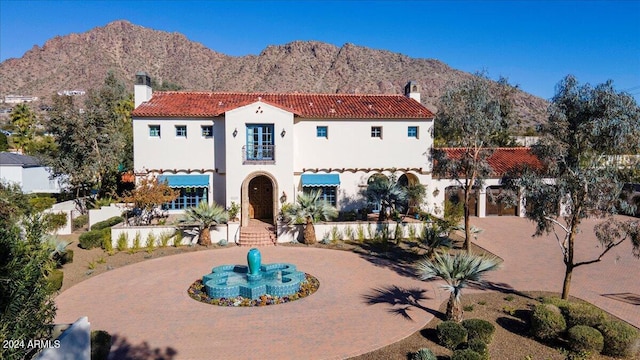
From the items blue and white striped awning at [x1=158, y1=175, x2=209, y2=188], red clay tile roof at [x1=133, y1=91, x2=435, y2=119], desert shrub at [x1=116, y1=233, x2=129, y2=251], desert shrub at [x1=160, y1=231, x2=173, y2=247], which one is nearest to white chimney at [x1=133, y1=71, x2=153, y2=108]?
red clay tile roof at [x1=133, y1=91, x2=435, y2=119]

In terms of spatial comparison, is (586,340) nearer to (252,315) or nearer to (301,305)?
(301,305)

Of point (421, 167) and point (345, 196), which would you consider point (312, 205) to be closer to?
point (345, 196)

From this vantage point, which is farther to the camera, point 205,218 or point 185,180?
point 185,180

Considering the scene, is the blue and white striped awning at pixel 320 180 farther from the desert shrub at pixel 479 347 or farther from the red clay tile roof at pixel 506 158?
the desert shrub at pixel 479 347

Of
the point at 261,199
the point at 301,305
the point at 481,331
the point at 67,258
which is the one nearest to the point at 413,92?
the point at 261,199

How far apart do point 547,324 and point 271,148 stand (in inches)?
889

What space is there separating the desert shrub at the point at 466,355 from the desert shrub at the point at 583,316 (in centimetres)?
468

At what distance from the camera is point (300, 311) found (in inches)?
663

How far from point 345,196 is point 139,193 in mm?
16337

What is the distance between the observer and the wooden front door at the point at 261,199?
112 feet

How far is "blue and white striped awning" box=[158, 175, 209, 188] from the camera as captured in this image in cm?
3244

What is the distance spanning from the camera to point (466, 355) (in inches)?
479

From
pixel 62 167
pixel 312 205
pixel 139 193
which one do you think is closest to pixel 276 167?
pixel 312 205

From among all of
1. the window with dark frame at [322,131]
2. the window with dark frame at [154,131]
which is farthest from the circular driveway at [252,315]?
the window with dark frame at [322,131]
